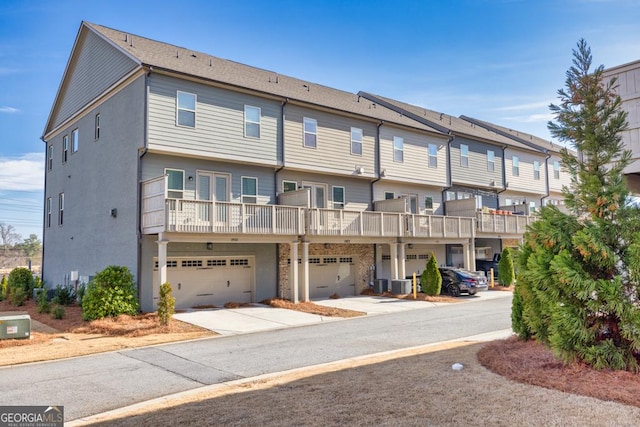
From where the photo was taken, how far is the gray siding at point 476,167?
28.8 m

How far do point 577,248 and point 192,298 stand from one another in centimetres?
1482

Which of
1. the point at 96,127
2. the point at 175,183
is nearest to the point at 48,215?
the point at 96,127

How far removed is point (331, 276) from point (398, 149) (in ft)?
25.7

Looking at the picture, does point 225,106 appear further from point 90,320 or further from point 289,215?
point 90,320

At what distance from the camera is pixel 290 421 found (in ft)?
17.9

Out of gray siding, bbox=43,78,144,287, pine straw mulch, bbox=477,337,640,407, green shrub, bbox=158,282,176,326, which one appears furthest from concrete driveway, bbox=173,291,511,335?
pine straw mulch, bbox=477,337,640,407

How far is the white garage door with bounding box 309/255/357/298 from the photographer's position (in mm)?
22750

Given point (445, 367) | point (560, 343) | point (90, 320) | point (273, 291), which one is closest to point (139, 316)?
point (90, 320)

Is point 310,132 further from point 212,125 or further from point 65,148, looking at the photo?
point 65,148

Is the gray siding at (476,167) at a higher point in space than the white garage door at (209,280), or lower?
higher

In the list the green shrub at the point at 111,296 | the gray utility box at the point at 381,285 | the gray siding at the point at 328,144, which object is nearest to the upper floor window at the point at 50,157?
the green shrub at the point at 111,296

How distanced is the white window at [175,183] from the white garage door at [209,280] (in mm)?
2495

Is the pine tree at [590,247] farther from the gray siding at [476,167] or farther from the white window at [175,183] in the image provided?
the gray siding at [476,167]

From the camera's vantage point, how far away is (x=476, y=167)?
30047 millimetres
